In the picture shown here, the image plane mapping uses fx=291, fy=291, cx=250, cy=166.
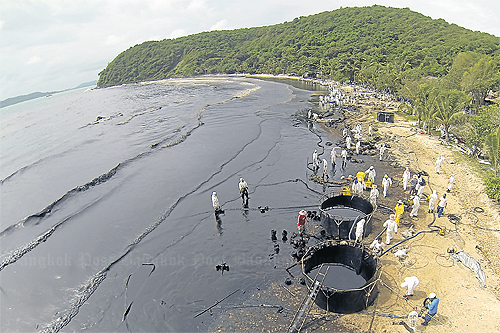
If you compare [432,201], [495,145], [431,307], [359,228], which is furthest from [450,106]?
[431,307]

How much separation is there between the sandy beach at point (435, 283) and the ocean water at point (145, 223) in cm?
210

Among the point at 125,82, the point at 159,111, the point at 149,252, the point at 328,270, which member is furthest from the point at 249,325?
the point at 125,82

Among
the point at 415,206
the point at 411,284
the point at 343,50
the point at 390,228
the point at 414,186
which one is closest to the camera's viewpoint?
the point at 411,284

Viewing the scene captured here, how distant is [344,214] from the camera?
72.9 feet

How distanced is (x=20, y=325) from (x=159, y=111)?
59949 mm

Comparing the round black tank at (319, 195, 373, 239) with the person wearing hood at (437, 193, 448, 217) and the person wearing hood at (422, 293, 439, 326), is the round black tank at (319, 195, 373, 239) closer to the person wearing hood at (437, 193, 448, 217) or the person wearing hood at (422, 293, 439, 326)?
the person wearing hood at (437, 193, 448, 217)

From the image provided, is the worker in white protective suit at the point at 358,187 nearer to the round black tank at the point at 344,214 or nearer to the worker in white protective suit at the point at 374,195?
the round black tank at the point at 344,214

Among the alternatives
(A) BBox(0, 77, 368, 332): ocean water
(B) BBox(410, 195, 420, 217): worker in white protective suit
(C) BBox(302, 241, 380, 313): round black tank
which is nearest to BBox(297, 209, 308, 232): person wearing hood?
(A) BBox(0, 77, 368, 332): ocean water

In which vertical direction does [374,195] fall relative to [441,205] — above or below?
above

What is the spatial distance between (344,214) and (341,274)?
642 cm

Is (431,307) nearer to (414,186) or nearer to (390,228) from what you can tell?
(390,228)

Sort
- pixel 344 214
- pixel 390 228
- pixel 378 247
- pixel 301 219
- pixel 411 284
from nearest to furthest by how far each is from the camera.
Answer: pixel 411 284, pixel 378 247, pixel 390 228, pixel 301 219, pixel 344 214

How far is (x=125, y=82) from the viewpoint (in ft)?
632

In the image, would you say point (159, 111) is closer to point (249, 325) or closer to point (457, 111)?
point (457, 111)
